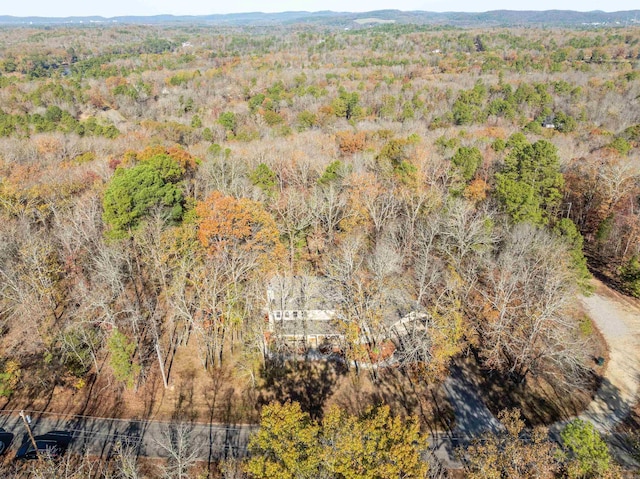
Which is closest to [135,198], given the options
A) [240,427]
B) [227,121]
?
[240,427]

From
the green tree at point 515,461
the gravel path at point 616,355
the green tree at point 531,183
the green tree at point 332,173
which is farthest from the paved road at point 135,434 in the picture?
the green tree at point 531,183

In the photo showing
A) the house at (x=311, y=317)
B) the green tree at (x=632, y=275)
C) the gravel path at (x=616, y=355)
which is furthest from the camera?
the green tree at (x=632, y=275)

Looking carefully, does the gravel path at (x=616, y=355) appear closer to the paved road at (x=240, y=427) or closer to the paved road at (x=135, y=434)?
the paved road at (x=240, y=427)

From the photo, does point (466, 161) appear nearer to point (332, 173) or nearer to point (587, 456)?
point (332, 173)

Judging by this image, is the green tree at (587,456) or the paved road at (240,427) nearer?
the green tree at (587,456)

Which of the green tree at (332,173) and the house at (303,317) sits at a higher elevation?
the green tree at (332,173)

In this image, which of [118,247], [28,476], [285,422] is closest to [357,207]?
[118,247]

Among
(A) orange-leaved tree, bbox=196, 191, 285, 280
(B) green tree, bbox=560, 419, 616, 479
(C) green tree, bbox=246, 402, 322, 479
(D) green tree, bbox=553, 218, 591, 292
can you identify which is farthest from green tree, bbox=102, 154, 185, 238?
(D) green tree, bbox=553, 218, 591, 292
